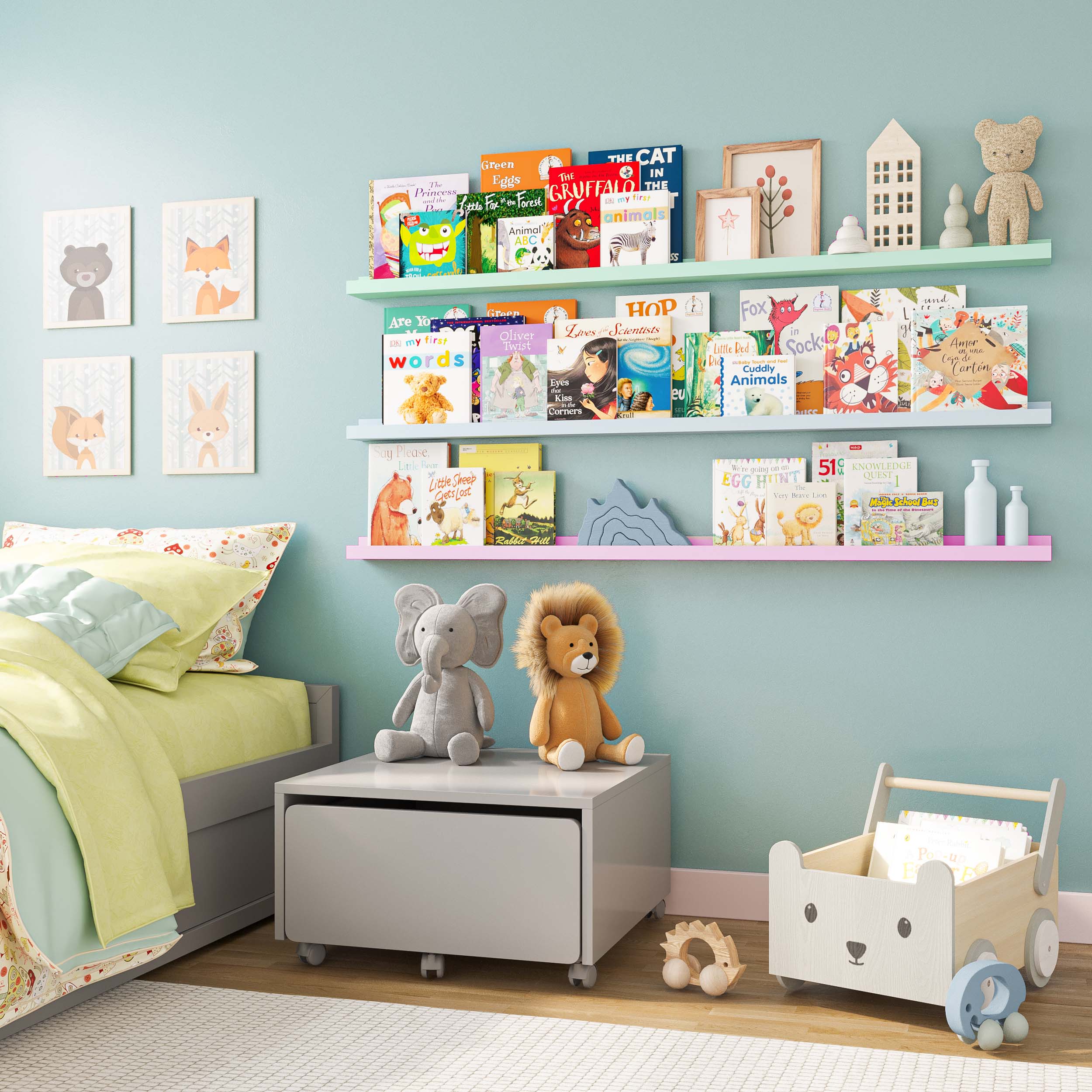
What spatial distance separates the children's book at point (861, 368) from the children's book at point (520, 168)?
730 millimetres

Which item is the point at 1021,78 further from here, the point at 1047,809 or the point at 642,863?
the point at 642,863

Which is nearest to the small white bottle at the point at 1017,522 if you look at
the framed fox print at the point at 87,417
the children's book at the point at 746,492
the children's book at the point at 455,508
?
the children's book at the point at 746,492

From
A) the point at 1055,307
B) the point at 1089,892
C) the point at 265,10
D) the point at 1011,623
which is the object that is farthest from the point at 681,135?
the point at 1089,892

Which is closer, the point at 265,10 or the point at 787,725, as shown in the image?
the point at 787,725

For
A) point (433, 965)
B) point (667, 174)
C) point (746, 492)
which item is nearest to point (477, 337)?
point (667, 174)

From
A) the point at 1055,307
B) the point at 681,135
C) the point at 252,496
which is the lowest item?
the point at 252,496

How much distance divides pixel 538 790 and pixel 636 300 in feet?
3.74

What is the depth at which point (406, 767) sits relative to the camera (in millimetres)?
2342

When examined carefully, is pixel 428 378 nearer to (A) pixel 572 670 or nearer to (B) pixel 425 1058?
(A) pixel 572 670

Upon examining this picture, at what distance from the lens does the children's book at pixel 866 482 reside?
245 centimetres

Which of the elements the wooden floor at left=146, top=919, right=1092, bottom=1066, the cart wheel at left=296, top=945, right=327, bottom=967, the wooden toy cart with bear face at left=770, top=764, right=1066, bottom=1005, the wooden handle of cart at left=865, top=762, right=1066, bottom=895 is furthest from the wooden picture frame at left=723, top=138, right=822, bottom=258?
the cart wheel at left=296, top=945, right=327, bottom=967

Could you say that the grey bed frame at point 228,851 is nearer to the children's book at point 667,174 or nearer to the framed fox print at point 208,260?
the framed fox print at point 208,260

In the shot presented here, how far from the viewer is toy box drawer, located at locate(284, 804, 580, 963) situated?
208cm

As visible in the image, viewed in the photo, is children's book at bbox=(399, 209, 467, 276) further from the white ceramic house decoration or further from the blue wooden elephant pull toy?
the blue wooden elephant pull toy
